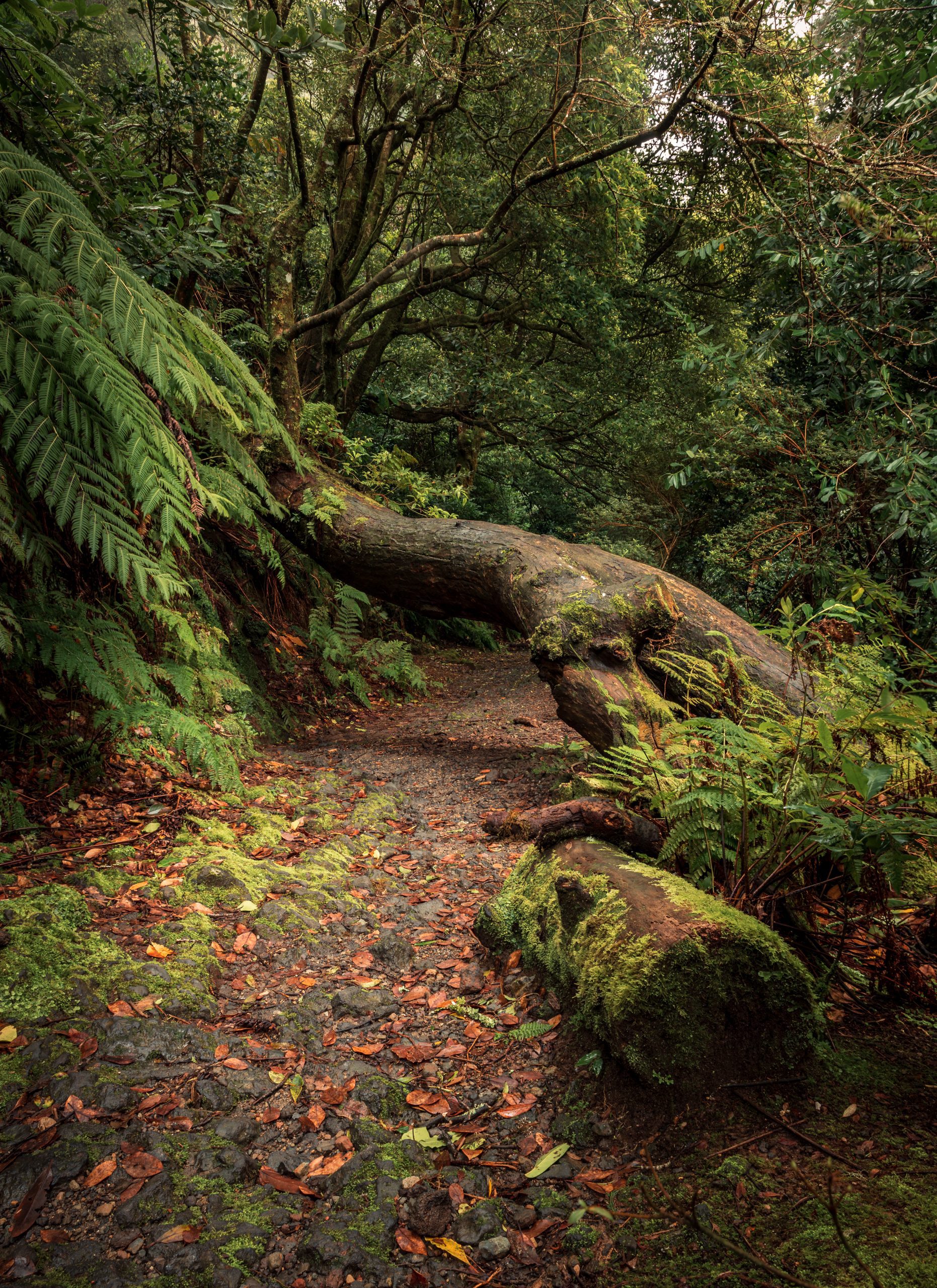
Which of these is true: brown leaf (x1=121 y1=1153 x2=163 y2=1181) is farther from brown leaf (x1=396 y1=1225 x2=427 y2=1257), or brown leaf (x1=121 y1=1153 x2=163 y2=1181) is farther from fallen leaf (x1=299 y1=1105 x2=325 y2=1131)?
brown leaf (x1=396 y1=1225 x2=427 y2=1257)

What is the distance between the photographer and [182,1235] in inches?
64.5

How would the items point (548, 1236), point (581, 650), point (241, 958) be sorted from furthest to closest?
point (581, 650) → point (241, 958) → point (548, 1236)

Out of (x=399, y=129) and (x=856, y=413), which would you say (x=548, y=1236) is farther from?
(x=399, y=129)

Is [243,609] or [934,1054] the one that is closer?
[934,1054]

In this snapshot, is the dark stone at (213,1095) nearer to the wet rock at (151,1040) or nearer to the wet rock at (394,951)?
the wet rock at (151,1040)

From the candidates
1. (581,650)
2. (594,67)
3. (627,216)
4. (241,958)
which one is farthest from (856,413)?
(241,958)

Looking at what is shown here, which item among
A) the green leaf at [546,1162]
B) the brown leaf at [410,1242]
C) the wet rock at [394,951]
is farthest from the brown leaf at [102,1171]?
the wet rock at [394,951]

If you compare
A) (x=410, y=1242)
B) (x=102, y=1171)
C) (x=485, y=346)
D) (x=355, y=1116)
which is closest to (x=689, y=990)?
(x=410, y=1242)

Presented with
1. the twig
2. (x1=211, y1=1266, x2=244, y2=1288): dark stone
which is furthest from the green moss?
the twig

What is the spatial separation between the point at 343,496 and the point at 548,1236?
18.4 ft

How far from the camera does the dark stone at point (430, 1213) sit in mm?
1729

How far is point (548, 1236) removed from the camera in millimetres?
1691

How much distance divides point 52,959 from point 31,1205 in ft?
2.65

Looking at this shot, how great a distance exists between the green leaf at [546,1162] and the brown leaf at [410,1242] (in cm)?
32
